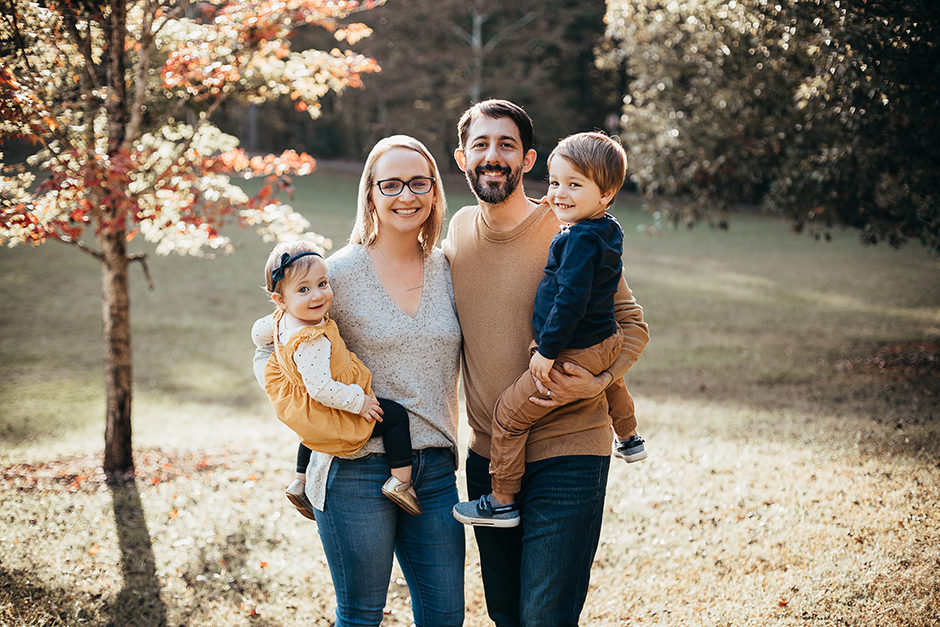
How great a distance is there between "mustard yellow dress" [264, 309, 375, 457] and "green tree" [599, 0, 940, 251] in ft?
16.3

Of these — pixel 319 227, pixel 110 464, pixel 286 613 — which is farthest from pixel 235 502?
pixel 319 227

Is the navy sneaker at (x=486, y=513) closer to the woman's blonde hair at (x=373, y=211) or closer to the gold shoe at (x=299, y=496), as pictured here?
the gold shoe at (x=299, y=496)

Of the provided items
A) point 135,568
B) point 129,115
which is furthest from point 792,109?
point 135,568

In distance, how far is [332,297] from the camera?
2.58 m

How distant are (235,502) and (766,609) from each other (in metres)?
3.64

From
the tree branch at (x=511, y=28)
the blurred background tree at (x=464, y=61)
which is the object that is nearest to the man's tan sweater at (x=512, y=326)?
the blurred background tree at (x=464, y=61)

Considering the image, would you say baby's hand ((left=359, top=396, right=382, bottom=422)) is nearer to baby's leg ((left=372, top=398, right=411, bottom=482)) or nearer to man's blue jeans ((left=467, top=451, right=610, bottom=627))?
baby's leg ((left=372, top=398, right=411, bottom=482))

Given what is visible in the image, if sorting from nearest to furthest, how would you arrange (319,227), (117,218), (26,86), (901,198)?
(26,86) < (117,218) < (901,198) < (319,227)

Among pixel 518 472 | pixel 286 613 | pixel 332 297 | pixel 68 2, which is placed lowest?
pixel 286 613

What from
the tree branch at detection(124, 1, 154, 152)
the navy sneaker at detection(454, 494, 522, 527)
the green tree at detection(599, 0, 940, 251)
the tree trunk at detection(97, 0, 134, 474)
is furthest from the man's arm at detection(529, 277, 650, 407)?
the green tree at detection(599, 0, 940, 251)

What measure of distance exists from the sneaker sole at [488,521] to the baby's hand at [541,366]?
1.80 feet

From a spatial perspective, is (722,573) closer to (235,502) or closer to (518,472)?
(518,472)

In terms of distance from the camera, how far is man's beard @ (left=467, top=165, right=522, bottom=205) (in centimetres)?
267

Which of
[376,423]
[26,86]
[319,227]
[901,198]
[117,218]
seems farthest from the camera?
[319,227]
